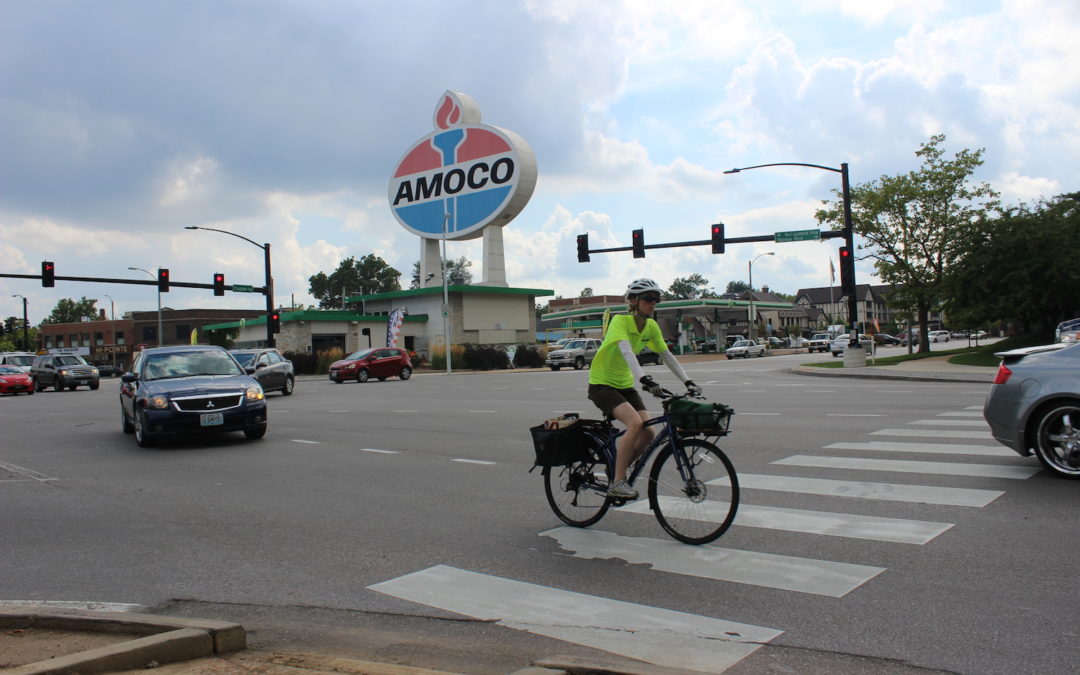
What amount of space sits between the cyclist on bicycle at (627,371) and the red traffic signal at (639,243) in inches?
1128

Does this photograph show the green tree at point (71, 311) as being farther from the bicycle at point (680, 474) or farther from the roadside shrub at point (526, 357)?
the bicycle at point (680, 474)

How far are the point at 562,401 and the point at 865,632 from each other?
48.6 feet

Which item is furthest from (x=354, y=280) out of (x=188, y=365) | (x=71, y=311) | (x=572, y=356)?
(x=188, y=365)

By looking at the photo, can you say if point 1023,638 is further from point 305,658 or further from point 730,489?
point 305,658

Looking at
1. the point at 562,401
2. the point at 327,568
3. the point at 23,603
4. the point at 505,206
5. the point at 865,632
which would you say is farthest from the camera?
the point at 505,206

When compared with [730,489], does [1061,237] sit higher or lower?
higher

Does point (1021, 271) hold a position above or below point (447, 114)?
below

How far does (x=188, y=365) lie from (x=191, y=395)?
138 centimetres

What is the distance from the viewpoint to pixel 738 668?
3.60 meters

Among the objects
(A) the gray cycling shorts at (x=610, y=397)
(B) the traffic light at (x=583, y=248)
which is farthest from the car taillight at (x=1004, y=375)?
(B) the traffic light at (x=583, y=248)

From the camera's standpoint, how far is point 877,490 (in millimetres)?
7090

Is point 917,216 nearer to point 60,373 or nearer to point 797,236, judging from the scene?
point 797,236

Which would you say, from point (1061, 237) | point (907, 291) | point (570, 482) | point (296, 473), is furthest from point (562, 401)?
point (907, 291)

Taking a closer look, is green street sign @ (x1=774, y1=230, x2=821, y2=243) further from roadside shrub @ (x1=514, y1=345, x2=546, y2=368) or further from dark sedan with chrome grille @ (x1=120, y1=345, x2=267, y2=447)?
dark sedan with chrome grille @ (x1=120, y1=345, x2=267, y2=447)
